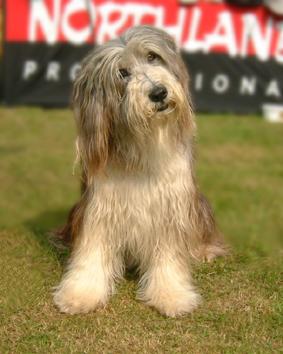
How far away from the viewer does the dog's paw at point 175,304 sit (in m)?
3.74

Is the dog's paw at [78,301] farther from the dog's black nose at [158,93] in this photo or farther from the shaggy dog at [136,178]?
the dog's black nose at [158,93]

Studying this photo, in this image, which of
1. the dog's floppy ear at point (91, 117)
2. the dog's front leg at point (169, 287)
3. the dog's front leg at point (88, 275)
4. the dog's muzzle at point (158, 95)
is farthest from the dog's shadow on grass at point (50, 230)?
the dog's muzzle at point (158, 95)

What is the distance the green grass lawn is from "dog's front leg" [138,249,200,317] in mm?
61

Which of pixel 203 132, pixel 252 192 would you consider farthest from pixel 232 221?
pixel 203 132

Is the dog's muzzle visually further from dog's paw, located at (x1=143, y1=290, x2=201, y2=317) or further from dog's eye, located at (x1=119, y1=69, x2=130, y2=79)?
dog's paw, located at (x1=143, y1=290, x2=201, y2=317)

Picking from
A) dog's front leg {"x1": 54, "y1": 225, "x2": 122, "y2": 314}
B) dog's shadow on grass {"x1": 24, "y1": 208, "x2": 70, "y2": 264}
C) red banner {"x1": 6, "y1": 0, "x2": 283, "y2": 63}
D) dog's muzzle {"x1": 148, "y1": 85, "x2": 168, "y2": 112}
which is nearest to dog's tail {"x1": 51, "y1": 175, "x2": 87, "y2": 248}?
dog's shadow on grass {"x1": 24, "y1": 208, "x2": 70, "y2": 264}

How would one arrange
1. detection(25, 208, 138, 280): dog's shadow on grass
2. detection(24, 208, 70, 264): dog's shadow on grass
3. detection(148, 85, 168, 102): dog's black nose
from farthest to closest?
detection(24, 208, 70, 264): dog's shadow on grass < detection(25, 208, 138, 280): dog's shadow on grass < detection(148, 85, 168, 102): dog's black nose

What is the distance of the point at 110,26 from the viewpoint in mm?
9086

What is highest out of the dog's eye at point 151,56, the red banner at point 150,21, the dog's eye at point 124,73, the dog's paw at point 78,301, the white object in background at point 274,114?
the dog's eye at point 151,56

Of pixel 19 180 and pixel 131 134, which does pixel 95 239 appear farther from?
pixel 19 180

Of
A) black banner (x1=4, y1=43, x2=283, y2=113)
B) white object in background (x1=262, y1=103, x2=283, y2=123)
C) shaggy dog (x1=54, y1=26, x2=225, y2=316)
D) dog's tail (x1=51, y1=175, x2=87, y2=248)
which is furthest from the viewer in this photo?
black banner (x1=4, y1=43, x2=283, y2=113)

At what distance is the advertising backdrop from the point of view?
9.06 meters

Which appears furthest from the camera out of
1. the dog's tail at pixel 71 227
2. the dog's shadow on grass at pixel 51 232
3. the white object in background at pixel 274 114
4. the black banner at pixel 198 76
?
the black banner at pixel 198 76

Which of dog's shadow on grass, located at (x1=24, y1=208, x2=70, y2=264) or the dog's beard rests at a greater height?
the dog's beard
